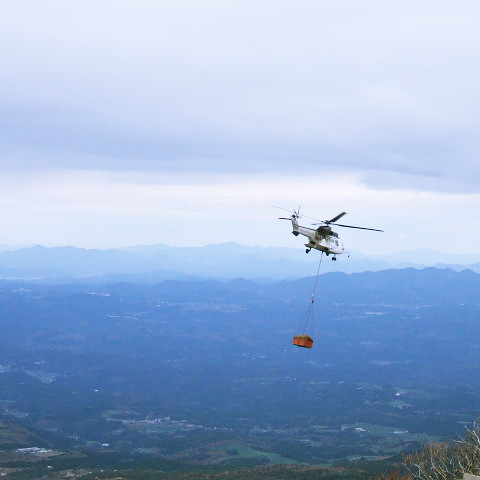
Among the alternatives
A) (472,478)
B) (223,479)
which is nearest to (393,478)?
(223,479)

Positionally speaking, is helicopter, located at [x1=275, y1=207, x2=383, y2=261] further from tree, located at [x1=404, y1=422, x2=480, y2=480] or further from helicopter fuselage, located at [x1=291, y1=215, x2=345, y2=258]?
tree, located at [x1=404, y1=422, x2=480, y2=480]

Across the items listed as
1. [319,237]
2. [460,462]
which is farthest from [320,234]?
[460,462]

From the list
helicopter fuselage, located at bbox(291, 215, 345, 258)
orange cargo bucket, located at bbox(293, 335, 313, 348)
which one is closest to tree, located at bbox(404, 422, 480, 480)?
orange cargo bucket, located at bbox(293, 335, 313, 348)

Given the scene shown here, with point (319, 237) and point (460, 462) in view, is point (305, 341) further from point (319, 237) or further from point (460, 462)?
point (460, 462)

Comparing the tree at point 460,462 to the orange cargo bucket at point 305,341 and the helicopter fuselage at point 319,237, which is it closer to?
the orange cargo bucket at point 305,341

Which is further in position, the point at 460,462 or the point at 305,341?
the point at 460,462

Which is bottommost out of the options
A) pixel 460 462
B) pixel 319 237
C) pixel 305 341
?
pixel 460 462

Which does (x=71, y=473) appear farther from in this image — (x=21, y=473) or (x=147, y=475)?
(x=147, y=475)

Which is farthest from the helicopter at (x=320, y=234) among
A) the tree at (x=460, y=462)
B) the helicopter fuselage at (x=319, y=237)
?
the tree at (x=460, y=462)
